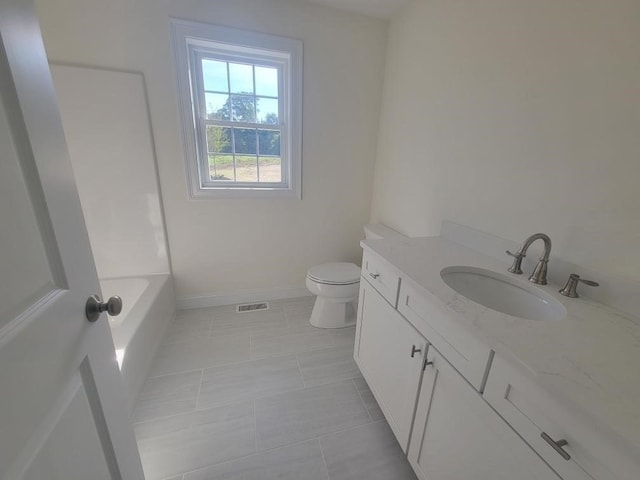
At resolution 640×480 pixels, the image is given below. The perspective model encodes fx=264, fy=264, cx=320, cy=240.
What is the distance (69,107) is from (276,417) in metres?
2.20

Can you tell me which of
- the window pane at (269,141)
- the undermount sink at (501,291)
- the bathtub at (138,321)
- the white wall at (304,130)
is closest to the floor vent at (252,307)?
the white wall at (304,130)

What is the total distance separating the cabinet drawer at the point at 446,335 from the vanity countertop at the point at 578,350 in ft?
0.15

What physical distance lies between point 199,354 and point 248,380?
43 centimetres

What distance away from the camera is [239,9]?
1.74 meters

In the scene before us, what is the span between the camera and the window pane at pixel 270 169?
7.16 feet

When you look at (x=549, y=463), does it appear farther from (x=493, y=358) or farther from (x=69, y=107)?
(x=69, y=107)

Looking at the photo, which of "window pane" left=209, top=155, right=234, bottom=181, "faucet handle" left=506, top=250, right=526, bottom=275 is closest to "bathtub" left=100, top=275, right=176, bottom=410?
"window pane" left=209, top=155, right=234, bottom=181

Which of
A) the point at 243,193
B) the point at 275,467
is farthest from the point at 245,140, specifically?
the point at 275,467

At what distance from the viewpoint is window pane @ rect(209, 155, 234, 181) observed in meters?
2.07

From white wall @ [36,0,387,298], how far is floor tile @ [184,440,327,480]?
136cm

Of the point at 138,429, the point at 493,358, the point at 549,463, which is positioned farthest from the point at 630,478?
the point at 138,429

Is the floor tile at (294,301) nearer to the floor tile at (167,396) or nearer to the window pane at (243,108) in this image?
the floor tile at (167,396)

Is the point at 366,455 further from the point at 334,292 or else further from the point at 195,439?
the point at 334,292

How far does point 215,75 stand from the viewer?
1.92m
